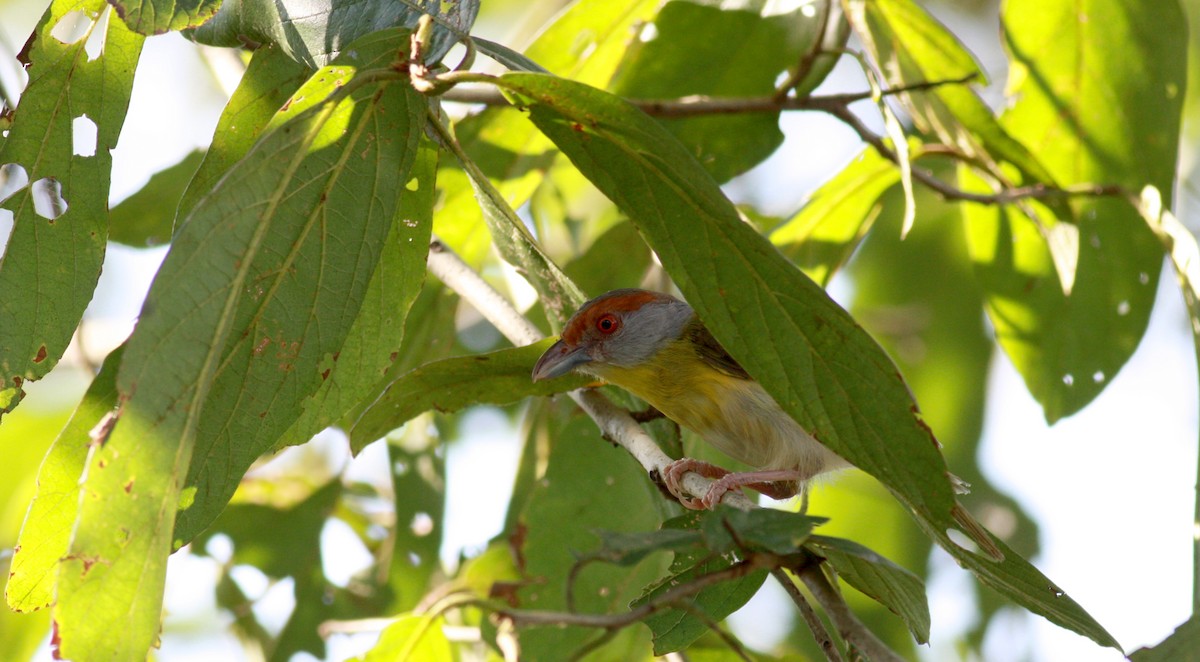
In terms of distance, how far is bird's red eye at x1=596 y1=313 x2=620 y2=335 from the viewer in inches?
126

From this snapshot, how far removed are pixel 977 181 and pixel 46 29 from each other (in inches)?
119

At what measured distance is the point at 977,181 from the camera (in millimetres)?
3977

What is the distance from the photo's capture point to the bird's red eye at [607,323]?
3.21 metres

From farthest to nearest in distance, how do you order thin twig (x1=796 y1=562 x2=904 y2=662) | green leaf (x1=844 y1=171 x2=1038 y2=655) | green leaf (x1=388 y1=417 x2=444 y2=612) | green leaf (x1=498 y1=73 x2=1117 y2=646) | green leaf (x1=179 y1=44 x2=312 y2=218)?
green leaf (x1=844 y1=171 x2=1038 y2=655) < green leaf (x1=388 y1=417 x2=444 y2=612) < green leaf (x1=179 y1=44 x2=312 y2=218) < green leaf (x1=498 y1=73 x2=1117 y2=646) < thin twig (x1=796 y1=562 x2=904 y2=662)

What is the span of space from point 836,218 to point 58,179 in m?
2.42

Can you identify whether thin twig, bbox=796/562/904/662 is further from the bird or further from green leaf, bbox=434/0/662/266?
green leaf, bbox=434/0/662/266

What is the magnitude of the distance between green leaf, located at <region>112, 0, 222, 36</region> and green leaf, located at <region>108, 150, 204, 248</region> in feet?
6.39

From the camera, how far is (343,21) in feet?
6.77

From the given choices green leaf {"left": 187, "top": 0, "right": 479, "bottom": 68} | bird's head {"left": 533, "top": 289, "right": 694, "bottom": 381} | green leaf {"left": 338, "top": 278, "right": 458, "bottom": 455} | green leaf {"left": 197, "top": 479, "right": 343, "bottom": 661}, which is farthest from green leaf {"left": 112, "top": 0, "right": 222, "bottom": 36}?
green leaf {"left": 197, "top": 479, "right": 343, "bottom": 661}

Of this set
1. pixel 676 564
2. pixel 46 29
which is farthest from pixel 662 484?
pixel 46 29

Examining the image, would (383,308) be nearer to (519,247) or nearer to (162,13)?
(519,247)

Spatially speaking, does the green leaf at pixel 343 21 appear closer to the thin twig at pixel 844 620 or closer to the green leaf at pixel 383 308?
the green leaf at pixel 383 308

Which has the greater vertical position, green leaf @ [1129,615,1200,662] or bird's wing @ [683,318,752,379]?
bird's wing @ [683,318,752,379]

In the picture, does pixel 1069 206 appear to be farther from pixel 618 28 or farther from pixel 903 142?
pixel 618 28
